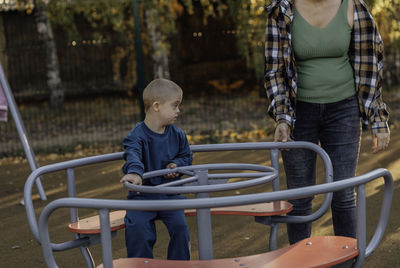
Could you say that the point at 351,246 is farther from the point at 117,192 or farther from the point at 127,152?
the point at 117,192

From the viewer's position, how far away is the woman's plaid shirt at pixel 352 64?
3229mm

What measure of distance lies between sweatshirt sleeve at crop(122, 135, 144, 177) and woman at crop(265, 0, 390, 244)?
0.72 metres

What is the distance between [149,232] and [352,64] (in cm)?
131

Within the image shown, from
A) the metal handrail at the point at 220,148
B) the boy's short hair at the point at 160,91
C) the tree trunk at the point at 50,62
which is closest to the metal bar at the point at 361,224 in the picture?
the metal handrail at the point at 220,148

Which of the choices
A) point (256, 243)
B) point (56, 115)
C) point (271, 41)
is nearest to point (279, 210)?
point (271, 41)

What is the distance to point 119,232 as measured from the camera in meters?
5.15

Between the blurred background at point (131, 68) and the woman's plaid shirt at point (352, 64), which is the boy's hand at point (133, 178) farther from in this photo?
the blurred background at point (131, 68)

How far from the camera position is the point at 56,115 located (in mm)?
13438

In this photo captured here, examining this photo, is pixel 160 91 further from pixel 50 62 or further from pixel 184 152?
pixel 50 62

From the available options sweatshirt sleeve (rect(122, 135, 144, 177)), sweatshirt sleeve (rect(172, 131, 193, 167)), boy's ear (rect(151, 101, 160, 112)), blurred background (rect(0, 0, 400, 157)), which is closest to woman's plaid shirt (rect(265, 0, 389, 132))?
sweatshirt sleeve (rect(172, 131, 193, 167))

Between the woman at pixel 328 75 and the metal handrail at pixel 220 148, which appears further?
the woman at pixel 328 75

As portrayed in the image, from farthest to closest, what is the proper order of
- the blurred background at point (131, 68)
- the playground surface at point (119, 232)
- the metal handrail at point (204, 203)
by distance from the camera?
the blurred background at point (131, 68) → the playground surface at point (119, 232) → the metal handrail at point (204, 203)

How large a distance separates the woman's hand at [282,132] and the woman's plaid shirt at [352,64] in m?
0.03

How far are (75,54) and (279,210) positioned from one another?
49.3ft
